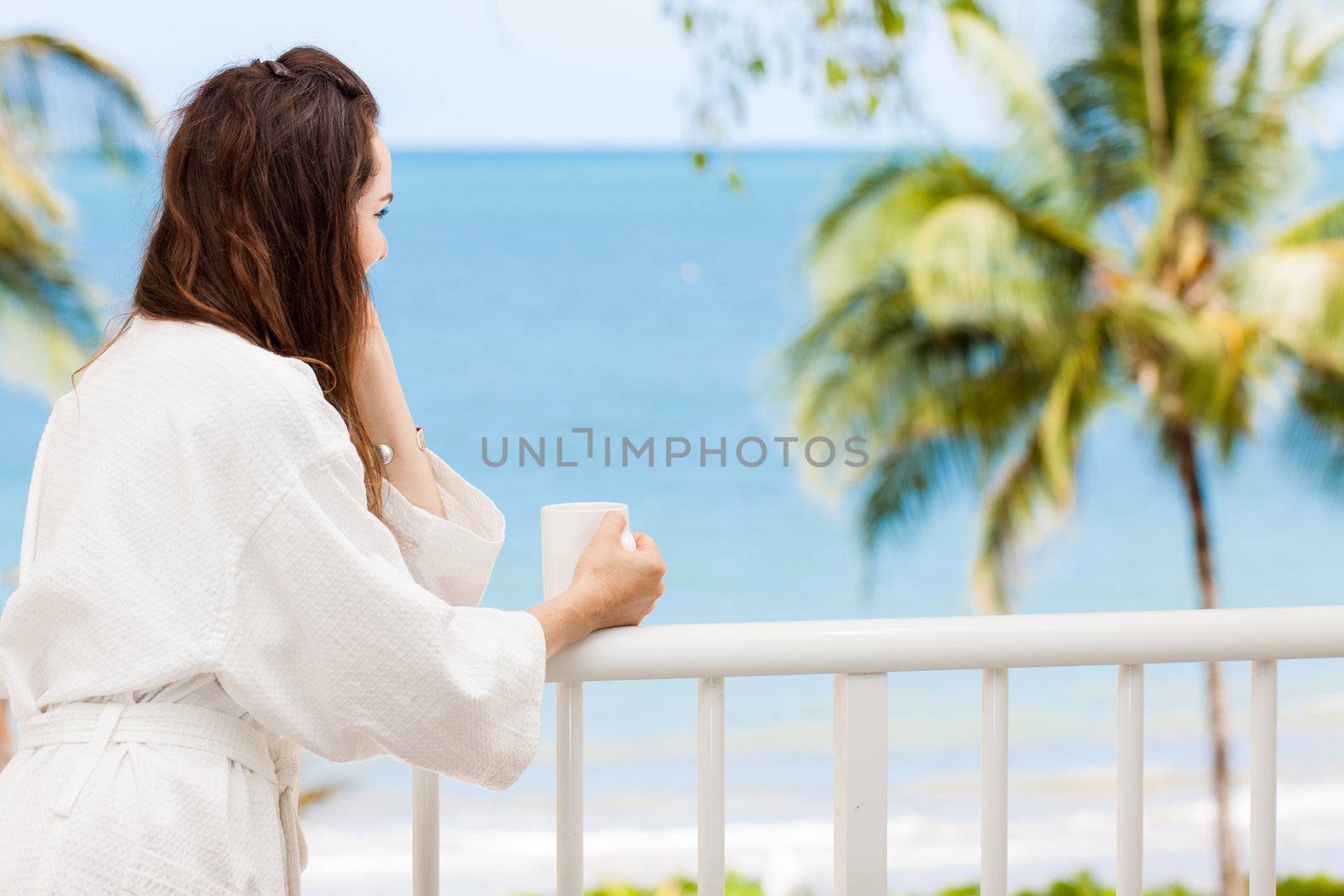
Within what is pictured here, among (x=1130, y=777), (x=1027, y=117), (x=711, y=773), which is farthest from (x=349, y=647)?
(x=1027, y=117)

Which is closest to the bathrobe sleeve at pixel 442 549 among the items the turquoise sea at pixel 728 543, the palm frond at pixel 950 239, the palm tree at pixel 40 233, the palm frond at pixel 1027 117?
the palm tree at pixel 40 233

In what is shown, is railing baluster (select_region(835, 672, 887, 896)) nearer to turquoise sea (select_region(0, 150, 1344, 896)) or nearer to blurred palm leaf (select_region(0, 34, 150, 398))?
blurred palm leaf (select_region(0, 34, 150, 398))

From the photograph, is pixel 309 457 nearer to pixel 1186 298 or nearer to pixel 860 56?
pixel 860 56

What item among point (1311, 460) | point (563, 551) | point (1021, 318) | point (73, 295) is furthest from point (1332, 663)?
point (563, 551)

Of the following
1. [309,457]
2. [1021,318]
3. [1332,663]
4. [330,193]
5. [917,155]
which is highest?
[917,155]

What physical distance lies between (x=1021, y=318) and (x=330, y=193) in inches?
281

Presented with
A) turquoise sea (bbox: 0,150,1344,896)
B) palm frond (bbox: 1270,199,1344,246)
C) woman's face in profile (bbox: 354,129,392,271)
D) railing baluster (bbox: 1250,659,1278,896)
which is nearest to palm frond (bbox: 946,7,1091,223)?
palm frond (bbox: 1270,199,1344,246)

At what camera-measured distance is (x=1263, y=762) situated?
1088 millimetres

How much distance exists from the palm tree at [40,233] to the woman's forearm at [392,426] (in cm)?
560

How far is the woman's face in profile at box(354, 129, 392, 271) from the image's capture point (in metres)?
1.00

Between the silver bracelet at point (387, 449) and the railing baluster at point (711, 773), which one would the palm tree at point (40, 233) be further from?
the railing baluster at point (711, 773)

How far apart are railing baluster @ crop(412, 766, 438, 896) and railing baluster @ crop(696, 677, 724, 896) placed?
0.22m

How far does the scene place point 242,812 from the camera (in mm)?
908
